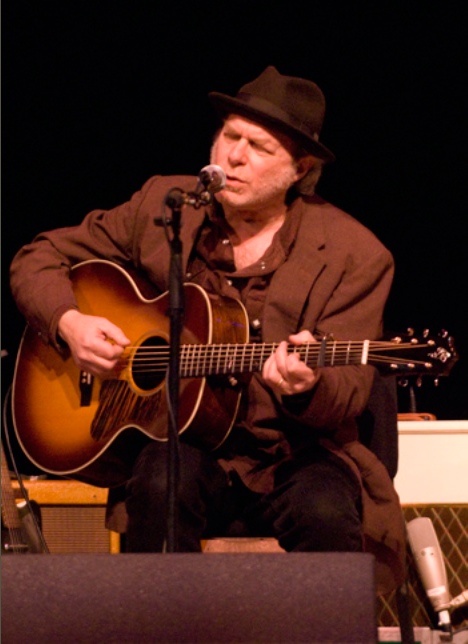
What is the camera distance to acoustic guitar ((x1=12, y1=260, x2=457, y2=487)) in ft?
8.87

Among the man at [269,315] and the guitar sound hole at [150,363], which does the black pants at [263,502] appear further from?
the guitar sound hole at [150,363]

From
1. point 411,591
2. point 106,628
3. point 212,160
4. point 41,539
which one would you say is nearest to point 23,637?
point 106,628

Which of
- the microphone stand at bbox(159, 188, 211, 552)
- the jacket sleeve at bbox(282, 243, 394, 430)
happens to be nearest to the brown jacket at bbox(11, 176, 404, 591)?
the jacket sleeve at bbox(282, 243, 394, 430)

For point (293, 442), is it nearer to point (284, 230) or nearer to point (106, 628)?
point (284, 230)

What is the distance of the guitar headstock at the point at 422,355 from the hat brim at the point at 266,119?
0.74 metres

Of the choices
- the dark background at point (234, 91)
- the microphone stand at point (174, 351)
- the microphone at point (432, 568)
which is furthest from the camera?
the dark background at point (234, 91)

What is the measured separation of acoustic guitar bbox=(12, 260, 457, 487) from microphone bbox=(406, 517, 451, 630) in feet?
3.40

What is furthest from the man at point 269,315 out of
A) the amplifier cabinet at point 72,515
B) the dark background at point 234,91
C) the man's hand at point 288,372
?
the dark background at point 234,91

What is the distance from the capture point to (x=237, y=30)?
4.73 meters

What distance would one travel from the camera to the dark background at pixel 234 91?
4.68m

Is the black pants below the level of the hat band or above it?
below

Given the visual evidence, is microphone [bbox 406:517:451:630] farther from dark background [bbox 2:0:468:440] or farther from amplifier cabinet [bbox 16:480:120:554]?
dark background [bbox 2:0:468:440]

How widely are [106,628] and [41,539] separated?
5.07ft

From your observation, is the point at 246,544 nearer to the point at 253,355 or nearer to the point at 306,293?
the point at 253,355
